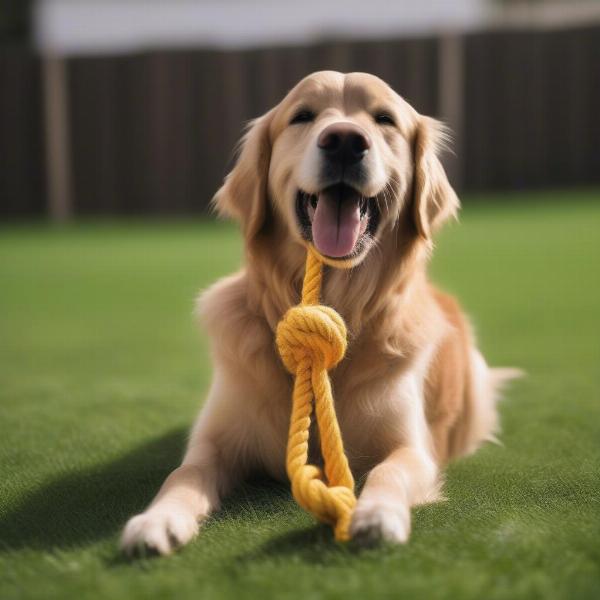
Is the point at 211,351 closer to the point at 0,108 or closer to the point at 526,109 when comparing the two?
the point at 526,109

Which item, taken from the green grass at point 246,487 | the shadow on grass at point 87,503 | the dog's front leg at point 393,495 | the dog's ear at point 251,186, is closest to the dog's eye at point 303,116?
the dog's ear at point 251,186

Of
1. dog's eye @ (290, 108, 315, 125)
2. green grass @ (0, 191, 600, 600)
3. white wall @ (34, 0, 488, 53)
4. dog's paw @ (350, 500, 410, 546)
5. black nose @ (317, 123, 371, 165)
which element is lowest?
green grass @ (0, 191, 600, 600)

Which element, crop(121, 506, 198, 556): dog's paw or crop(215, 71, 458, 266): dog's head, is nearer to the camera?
crop(121, 506, 198, 556): dog's paw

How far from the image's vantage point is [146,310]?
20.0ft

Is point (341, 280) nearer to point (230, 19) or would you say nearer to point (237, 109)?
point (237, 109)

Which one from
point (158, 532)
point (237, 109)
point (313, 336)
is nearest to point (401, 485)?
point (313, 336)

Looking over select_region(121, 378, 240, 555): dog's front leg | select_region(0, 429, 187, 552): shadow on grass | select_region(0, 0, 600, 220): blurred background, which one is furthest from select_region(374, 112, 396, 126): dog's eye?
select_region(0, 0, 600, 220): blurred background

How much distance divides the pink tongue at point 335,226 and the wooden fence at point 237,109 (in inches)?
352

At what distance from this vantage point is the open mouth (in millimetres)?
2562

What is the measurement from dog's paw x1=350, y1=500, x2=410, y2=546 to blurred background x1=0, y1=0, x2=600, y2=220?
29.9 feet

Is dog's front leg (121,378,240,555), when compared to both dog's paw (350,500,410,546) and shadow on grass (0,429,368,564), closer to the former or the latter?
shadow on grass (0,429,368,564)

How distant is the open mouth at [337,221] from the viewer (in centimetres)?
256

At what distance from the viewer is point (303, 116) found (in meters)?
2.79

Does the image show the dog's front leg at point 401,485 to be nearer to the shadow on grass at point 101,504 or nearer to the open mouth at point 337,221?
the shadow on grass at point 101,504
